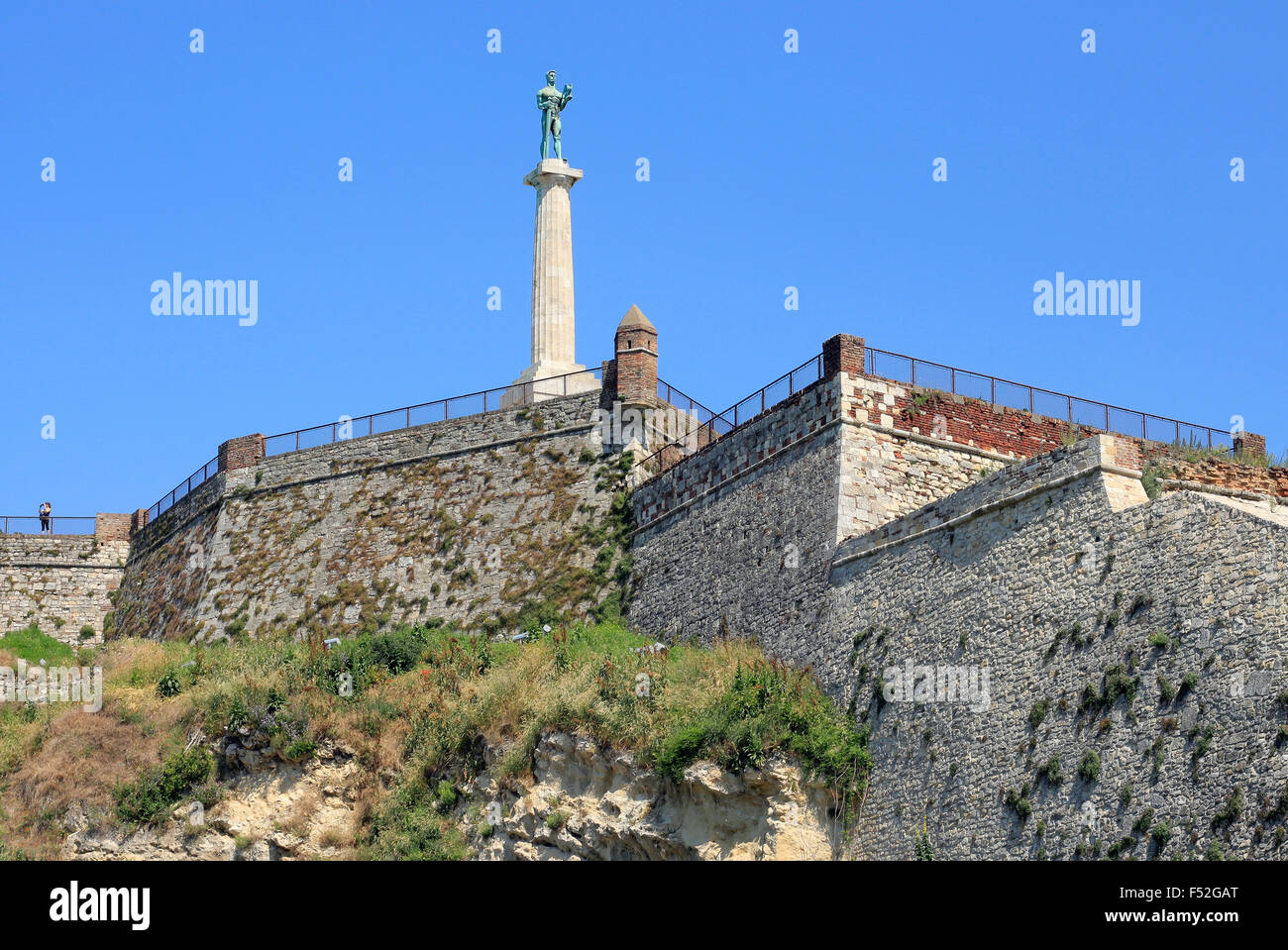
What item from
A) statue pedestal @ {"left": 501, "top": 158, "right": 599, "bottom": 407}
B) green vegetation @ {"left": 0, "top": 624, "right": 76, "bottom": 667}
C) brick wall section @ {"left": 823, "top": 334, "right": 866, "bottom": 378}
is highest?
statue pedestal @ {"left": 501, "top": 158, "right": 599, "bottom": 407}

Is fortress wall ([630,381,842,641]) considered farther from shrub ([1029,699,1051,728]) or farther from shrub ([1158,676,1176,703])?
shrub ([1158,676,1176,703])

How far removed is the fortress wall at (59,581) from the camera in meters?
53.8

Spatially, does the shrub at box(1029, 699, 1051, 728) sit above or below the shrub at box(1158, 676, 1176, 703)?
below

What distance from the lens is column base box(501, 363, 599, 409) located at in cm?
4684

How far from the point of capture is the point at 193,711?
125ft

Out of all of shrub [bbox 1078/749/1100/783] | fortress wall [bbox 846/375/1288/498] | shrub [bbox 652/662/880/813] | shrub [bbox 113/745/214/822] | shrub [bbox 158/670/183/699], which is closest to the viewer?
shrub [bbox 1078/749/1100/783]

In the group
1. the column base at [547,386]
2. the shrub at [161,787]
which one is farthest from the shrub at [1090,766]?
the column base at [547,386]

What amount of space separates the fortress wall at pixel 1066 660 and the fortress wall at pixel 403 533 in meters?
10.2

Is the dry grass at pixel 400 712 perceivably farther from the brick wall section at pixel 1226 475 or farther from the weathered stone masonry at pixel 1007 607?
the brick wall section at pixel 1226 475

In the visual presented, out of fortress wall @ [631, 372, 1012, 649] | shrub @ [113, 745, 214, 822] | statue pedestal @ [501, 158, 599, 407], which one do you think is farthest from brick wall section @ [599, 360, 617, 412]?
shrub @ [113, 745, 214, 822]

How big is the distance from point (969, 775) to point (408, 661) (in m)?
13.6

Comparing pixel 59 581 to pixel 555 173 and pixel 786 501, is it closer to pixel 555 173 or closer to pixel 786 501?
pixel 555 173

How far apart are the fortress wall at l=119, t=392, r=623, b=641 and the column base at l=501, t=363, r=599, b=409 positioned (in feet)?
2.54

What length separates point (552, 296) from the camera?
48.9 m
